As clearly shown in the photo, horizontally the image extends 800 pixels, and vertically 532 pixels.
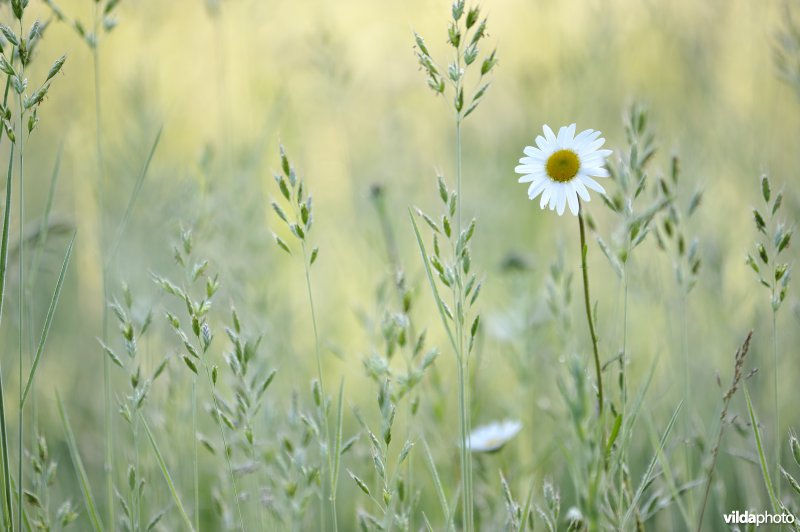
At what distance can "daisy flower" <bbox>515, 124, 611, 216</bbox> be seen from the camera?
3.90ft

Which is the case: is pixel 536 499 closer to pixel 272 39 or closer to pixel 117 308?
pixel 117 308

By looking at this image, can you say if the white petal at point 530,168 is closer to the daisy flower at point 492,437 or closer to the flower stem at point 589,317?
the flower stem at point 589,317

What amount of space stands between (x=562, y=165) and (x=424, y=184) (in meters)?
2.26

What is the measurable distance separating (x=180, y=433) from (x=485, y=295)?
154 cm

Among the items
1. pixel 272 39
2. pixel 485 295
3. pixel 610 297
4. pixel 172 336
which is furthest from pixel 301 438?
pixel 272 39

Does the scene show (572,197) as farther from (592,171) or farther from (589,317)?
(589,317)

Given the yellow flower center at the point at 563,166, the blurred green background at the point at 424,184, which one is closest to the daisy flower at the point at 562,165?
the yellow flower center at the point at 563,166

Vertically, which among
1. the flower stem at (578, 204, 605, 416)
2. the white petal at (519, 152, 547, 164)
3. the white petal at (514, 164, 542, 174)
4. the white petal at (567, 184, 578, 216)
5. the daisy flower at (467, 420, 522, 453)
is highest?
the white petal at (519, 152, 547, 164)

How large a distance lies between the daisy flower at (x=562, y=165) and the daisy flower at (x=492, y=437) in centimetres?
60

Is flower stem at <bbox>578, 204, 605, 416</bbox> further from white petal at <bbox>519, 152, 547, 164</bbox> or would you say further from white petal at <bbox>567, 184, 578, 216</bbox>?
white petal at <bbox>519, 152, 547, 164</bbox>

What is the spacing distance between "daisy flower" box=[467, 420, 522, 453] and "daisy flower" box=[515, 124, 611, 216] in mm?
598

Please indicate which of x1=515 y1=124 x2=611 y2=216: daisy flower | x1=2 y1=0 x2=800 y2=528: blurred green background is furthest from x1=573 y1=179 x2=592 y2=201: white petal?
x1=2 y1=0 x2=800 y2=528: blurred green background

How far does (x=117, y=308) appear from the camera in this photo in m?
1.19

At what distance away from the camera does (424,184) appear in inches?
136
